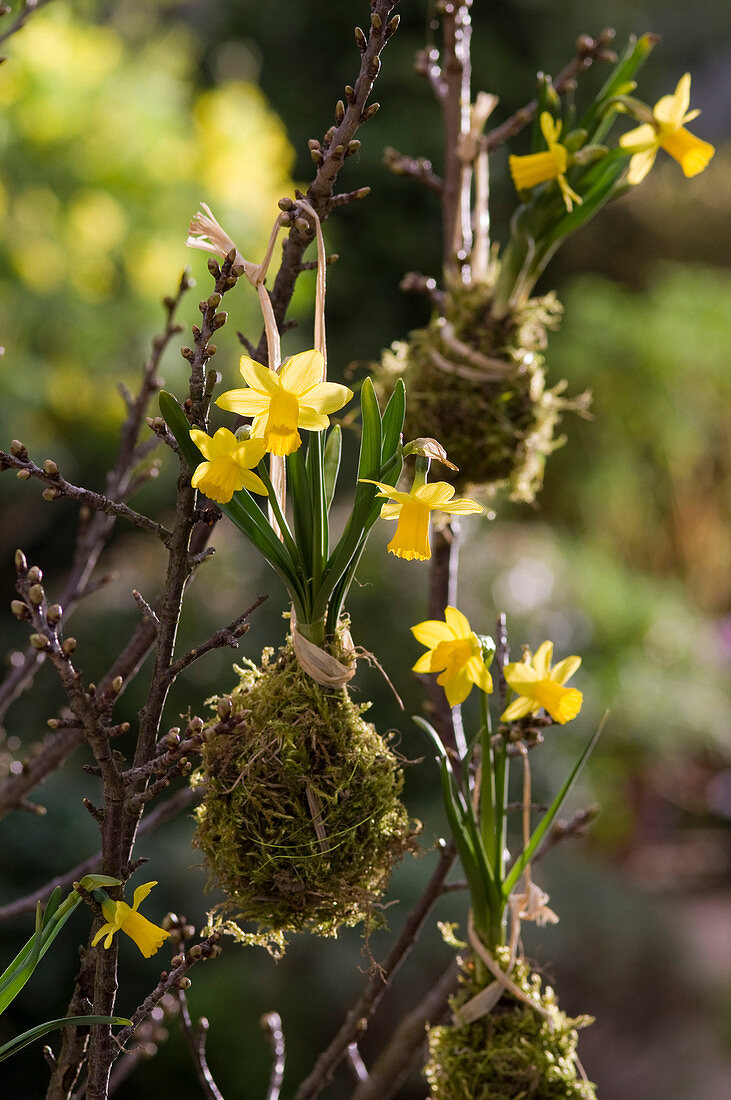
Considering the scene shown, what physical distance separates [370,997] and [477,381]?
→ 0.37 metres

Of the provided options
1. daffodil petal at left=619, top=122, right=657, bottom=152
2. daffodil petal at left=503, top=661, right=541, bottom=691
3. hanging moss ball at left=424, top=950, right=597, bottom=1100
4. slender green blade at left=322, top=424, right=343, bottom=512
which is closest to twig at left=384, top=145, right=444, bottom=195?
daffodil petal at left=619, top=122, right=657, bottom=152

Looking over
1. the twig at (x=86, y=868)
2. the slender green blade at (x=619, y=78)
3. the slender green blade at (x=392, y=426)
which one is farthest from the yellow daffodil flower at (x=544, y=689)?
the slender green blade at (x=619, y=78)

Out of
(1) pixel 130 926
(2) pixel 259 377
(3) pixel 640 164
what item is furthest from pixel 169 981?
(3) pixel 640 164

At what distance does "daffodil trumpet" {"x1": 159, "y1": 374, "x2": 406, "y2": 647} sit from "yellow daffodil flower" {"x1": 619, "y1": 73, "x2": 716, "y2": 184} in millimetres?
243

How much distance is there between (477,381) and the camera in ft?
1.97

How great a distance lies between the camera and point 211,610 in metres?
2.17

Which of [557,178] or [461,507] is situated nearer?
[461,507]

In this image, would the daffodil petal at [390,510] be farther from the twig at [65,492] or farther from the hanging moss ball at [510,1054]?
the hanging moss ball at [510,1054]

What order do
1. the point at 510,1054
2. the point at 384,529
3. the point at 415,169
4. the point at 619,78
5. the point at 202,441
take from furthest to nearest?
the point at 384,529 < the point at 415,169 < the point at 619,78 < the point at 510,1054 < the point at 202,441

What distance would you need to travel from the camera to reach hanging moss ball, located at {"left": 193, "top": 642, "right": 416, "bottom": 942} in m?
0.41

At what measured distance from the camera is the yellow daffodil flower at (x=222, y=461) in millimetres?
335

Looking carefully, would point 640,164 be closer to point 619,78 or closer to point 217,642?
point 619,78

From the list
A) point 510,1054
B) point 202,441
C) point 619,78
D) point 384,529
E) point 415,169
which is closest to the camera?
point 202,441

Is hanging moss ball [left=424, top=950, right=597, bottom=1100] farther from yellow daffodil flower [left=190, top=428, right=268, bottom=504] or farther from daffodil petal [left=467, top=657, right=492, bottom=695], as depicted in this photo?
yellow daffodil flower [left=190, top=428, right=268, bottom=504]
